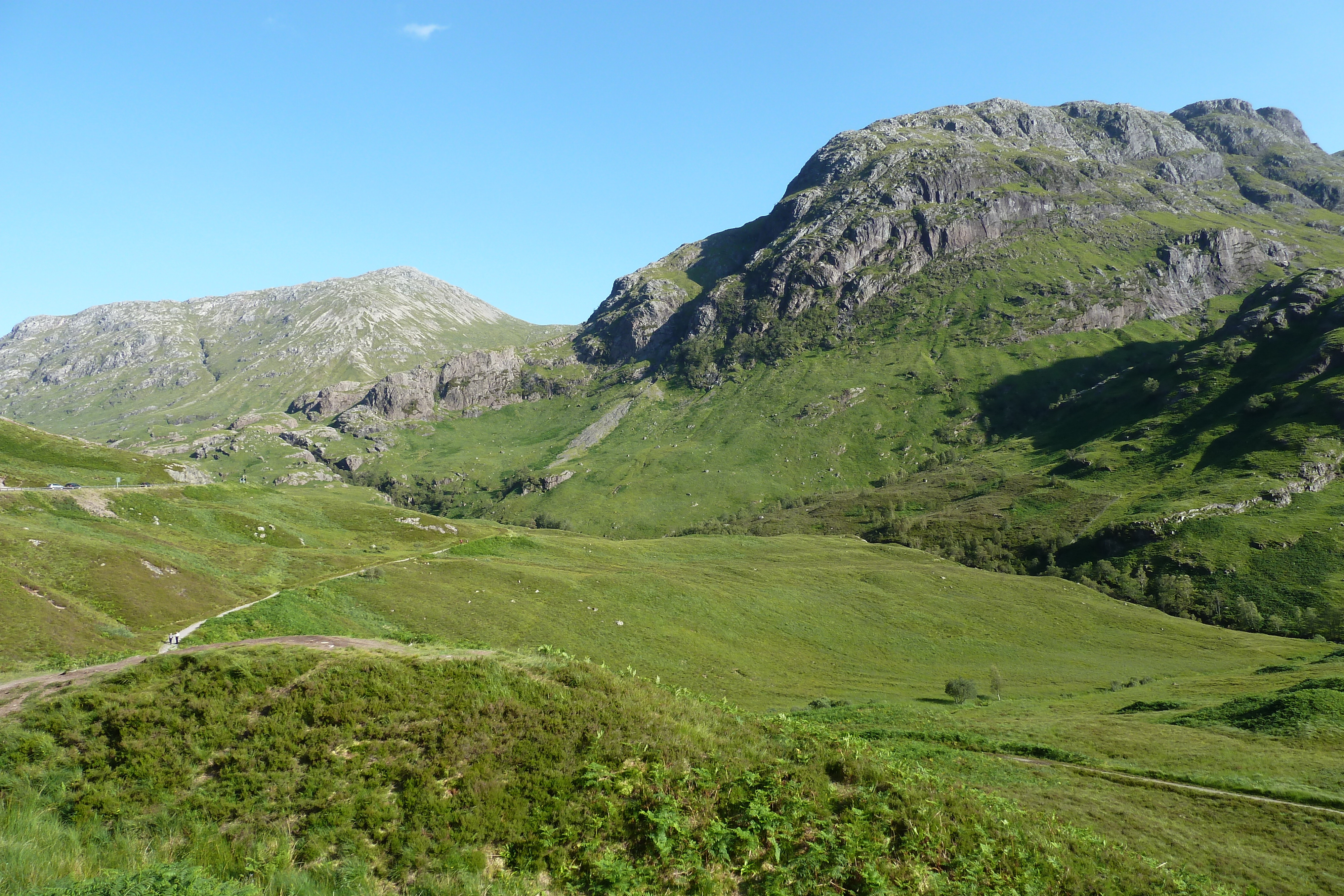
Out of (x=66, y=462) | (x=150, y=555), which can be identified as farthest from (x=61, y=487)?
(x=66, y=462)

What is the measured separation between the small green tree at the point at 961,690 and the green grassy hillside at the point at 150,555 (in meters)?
63.1

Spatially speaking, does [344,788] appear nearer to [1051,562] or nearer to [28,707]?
[28,707]

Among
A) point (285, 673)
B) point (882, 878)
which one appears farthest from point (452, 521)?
point (882, 878)

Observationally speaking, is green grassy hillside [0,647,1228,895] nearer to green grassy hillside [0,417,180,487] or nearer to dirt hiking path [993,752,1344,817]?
dirt hiking path [993,752,1344,817]

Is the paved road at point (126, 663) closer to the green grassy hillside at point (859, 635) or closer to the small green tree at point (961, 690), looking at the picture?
the green grassy hillside at point (859, 635)

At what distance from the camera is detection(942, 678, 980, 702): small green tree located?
5891 cm

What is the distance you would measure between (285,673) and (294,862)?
6.24 m

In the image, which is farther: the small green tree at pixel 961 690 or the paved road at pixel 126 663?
the small green tree at pixel 961 690

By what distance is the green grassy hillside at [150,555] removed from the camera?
127 feet

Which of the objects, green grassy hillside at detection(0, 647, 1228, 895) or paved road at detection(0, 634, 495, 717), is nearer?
green grassy hillside at detection(0, 647, 1228, 895)

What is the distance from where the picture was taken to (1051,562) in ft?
548

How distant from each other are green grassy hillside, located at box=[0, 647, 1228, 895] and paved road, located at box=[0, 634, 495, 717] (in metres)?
1.00

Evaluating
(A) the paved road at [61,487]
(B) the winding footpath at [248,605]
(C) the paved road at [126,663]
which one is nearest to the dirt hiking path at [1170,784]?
(C) the paved road at [126,663]

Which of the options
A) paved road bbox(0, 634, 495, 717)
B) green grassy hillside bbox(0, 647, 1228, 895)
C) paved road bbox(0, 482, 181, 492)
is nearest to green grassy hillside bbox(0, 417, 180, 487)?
paved road bbox(0, 482, 181, 492)
